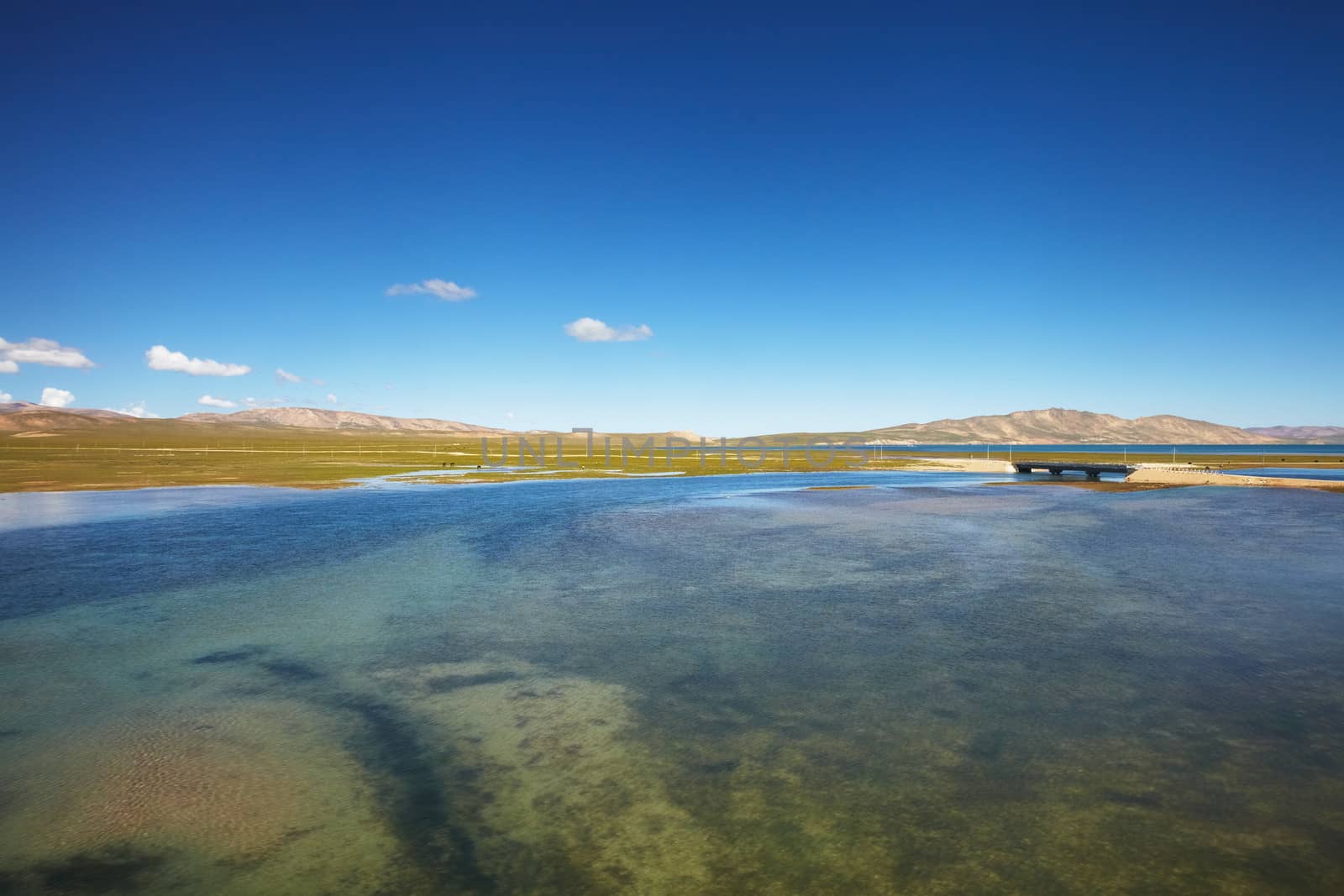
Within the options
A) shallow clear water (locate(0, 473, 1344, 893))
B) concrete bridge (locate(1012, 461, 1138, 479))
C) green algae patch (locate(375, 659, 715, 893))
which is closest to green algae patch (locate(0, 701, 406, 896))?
shallow clear water (locate(0, 473, 1344, 893))

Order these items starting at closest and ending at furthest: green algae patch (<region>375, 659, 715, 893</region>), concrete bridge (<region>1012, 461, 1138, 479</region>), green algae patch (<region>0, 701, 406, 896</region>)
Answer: green algae patch (<region>0, 701, 406, 896</region>)
green algae patch (<region>375, 659, 715, 893</region>)
concrete bridge (<region>1012, 461, 1138, 479</region>)

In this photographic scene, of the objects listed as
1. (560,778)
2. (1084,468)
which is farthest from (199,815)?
(1084,468)

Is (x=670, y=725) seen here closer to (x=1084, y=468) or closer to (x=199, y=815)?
(x=199, y=815)

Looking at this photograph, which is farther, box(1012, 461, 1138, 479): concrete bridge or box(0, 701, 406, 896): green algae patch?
box(1012, 461, 1138, 479): concrete bridge

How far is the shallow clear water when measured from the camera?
23.9 ft

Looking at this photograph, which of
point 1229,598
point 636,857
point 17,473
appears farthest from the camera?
point 17,473

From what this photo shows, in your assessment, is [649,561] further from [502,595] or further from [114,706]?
[114,706]

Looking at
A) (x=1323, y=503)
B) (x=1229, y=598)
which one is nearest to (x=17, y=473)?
(x=1229, y=598)

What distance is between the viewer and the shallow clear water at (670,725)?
7.28 meters

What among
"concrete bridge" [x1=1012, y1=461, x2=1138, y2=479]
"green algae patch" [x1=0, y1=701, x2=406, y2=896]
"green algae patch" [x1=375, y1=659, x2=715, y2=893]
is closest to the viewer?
"green algae patch" [x1=0, y1=701, x2=406, y2=896]

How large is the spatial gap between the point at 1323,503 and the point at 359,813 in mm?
57064

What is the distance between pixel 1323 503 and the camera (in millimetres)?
44750

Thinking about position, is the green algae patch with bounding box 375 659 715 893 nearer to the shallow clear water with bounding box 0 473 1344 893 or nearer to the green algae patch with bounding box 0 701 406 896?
the shallow clear water with bounding box 0 473 1344 893

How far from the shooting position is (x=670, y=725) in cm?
1091
